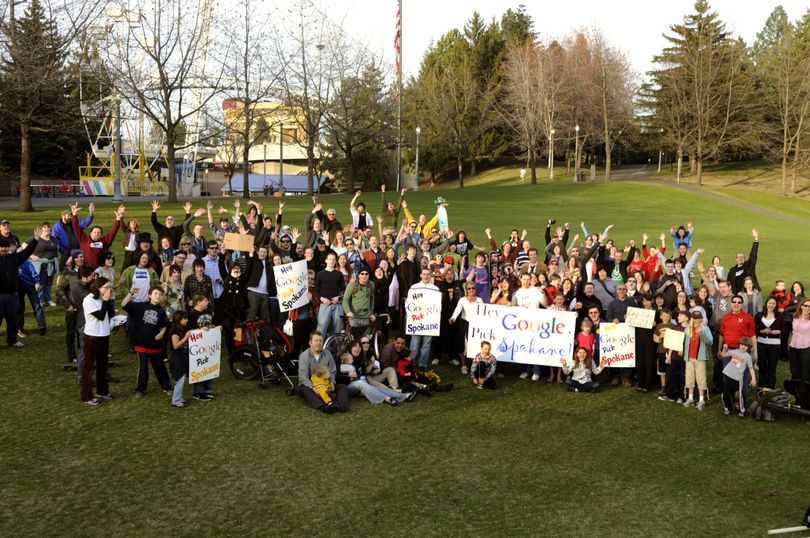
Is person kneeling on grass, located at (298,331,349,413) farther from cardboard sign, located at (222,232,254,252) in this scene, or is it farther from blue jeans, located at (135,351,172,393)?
cardboard sign, located at (222,232,254,252)

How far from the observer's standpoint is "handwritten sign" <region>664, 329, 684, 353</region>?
36.9ft

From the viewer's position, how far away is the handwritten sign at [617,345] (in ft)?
39.8

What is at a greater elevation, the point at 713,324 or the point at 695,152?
the point at 695,152

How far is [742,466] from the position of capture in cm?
890

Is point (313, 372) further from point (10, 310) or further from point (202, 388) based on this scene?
point (10, 310)

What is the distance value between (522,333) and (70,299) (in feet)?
24.5

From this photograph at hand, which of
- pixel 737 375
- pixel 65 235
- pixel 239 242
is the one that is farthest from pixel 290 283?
pixel 737 375

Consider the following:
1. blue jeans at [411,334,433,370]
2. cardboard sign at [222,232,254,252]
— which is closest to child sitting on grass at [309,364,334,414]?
blue jeans at [411,334,433,370]

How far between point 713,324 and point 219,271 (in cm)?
884

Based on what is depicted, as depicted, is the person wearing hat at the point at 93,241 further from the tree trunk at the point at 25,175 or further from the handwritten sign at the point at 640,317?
the tree trunk at the point at 25,175

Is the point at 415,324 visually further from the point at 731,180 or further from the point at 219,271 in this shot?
the point at 731,180

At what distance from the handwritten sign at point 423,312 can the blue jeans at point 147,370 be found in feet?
13.2

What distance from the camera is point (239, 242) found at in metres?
13.6

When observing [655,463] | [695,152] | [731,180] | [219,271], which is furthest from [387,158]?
[655,463]
